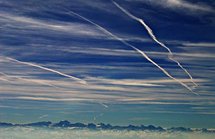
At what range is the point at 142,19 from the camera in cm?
847

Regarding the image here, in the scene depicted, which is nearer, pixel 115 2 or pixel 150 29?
pixel 115 2

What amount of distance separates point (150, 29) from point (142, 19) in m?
0.44

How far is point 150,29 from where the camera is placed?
8820 mm

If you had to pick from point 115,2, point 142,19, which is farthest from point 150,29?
point 115,2

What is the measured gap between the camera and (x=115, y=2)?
7914 millimetres

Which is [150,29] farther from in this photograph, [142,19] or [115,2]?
[115,2]

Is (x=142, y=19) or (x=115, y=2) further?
(x=142, y=19)

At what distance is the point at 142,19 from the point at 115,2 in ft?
2.78

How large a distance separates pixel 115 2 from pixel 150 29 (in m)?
1.28
